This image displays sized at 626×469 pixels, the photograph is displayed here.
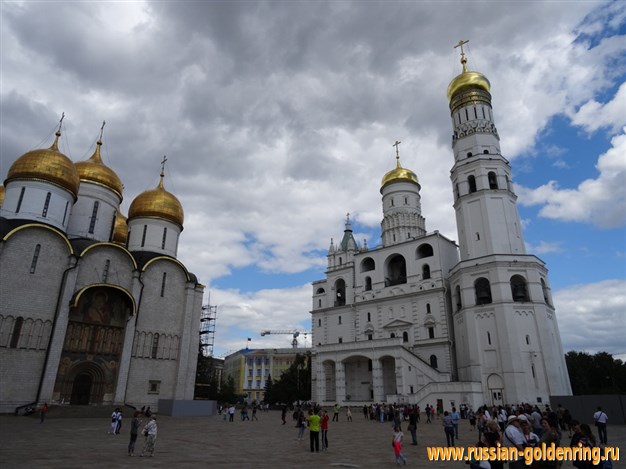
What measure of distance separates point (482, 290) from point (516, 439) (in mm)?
27405

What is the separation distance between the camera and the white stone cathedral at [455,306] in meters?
28.4

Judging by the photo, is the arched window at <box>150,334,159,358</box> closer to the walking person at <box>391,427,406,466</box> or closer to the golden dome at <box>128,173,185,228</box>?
the golden dome at <box>128,173,185,228</box>

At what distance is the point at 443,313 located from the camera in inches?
1388

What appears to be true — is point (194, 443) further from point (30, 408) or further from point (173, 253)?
point (173, 253)

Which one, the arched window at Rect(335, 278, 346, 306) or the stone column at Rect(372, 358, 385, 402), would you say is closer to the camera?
the stone column at Rect(372, 358, 385, 402)

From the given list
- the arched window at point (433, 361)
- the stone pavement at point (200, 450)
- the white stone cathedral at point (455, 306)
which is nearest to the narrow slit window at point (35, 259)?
the stone pavement at point (200, 450)

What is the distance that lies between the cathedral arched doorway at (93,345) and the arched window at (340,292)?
73.6ft

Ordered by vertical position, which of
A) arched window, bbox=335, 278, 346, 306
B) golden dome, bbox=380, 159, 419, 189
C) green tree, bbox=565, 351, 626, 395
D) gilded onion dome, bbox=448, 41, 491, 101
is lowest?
green tree, bbox=565, 351, 626, 395

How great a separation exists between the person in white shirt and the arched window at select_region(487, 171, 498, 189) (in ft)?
101

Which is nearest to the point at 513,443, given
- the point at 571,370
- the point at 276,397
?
the point at 276,397

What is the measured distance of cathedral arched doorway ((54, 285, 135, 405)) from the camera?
969 inches

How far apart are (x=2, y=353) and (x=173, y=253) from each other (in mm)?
13291

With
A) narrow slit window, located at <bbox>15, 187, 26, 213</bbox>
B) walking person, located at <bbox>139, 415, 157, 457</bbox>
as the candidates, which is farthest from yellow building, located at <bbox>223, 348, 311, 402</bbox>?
walking person, located at <bbox>139, 415, 157, 457</bbox>

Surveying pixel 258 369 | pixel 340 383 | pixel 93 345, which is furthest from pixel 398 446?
pixel 258 369
